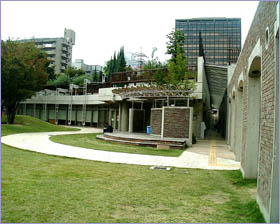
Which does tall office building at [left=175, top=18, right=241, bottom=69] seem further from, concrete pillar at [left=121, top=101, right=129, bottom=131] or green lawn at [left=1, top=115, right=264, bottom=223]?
green lawn at [left=1, top=115, right=264, bottom=223]

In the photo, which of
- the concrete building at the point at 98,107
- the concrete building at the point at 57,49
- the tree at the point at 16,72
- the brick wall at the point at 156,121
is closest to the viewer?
the brick wall at the point at 156,121

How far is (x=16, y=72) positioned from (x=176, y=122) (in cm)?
1468

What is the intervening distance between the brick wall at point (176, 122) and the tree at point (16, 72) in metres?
13.8

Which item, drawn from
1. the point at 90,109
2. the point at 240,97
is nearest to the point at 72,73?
the point at 90,109

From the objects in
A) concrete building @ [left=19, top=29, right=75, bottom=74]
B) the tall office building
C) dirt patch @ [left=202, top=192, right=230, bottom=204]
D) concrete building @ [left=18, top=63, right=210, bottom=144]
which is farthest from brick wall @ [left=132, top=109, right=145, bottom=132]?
the tall office building

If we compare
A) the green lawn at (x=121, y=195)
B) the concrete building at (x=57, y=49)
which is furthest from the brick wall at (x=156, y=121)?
the concrete building at (x=57, y=49)

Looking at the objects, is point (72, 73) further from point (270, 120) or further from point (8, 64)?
point (270, 120)

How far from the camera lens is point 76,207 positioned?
4.72m

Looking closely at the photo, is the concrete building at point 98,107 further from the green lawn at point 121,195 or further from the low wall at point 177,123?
the green lawn at point 121,195

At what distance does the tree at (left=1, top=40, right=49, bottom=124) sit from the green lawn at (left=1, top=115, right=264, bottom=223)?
16.0 metres

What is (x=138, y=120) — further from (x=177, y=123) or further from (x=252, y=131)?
(x=252, y=131)

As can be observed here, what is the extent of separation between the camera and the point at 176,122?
54.2 feet

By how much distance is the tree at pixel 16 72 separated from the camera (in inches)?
885

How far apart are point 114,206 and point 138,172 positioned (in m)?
3.40
